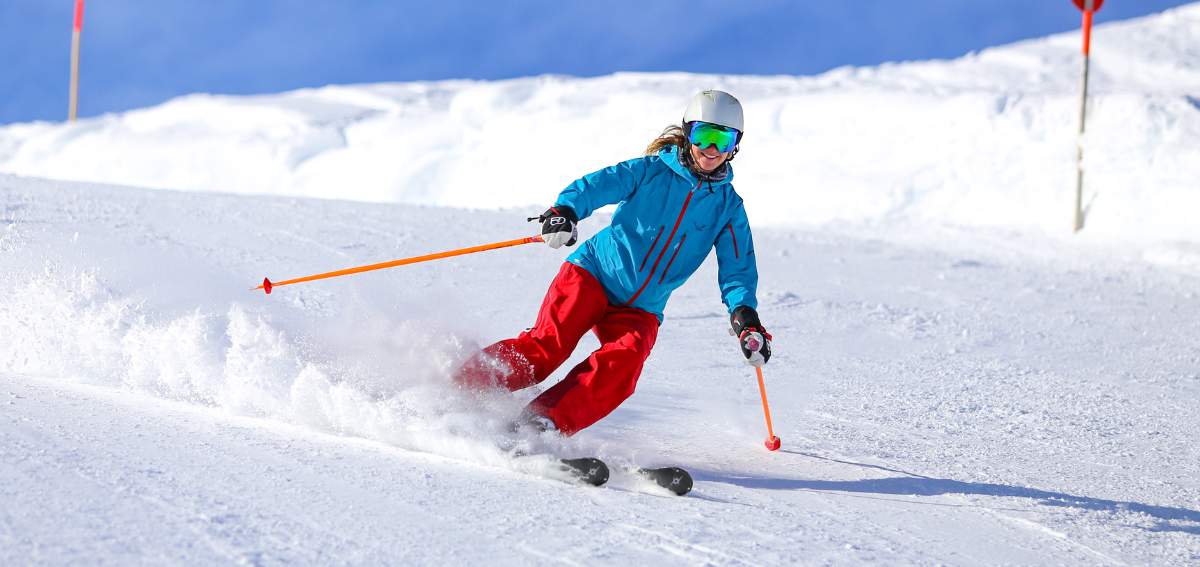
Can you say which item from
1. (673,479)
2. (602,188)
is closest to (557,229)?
(602,188)

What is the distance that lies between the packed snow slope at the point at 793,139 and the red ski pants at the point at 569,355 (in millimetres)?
10272

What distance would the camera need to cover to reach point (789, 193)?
1511 cm

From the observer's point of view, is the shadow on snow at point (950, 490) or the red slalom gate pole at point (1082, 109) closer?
the shadow on snow at point (950, 490)

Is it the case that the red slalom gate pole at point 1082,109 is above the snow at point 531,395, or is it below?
above

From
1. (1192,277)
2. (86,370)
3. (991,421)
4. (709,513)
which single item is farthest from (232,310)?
(1192,277)

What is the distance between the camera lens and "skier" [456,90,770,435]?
3.33 m

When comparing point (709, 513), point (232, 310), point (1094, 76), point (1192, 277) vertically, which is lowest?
point (709, 513)

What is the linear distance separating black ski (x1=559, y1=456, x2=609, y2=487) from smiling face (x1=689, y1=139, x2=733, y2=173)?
115 centimetres

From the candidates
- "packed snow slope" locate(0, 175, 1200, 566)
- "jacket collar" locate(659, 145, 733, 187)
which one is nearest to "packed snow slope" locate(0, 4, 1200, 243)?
"packed snow slope" locate(0, 175, 1200, 566)

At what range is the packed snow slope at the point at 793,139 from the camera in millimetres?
13164

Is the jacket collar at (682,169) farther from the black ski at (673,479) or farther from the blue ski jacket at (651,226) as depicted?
the black ski at (673,479)

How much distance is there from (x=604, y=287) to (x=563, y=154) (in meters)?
15.7

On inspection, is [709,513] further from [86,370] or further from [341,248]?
[341,248]

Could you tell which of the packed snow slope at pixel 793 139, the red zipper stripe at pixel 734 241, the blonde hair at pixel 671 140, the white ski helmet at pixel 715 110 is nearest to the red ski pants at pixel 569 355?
the red zipper stripe at pixel 734 241
